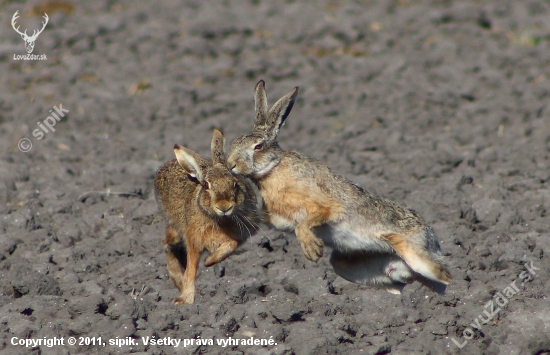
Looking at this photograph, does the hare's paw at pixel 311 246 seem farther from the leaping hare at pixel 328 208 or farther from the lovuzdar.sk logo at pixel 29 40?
the lovuzdar.sk logo at pixel 29 40

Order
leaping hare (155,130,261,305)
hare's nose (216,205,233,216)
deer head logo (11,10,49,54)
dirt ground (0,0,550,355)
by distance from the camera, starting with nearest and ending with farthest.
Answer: dirt ground (0,0,550,355), hare's nose (216,205,233,216), leaping hare (155,130,261,305), deer head logo (11,10,49,54)

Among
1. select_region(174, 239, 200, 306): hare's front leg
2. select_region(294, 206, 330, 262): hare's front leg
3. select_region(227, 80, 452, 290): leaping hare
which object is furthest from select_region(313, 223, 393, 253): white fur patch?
select_region(174, 239, 200, 306): hare's front leg

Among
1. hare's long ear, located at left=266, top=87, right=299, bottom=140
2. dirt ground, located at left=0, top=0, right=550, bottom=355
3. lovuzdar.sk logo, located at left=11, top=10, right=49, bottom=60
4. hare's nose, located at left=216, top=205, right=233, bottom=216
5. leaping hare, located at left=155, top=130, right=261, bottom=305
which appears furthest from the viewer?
lovuzdar.sk logo, located at left=11, top=10, right=49, bottom=60

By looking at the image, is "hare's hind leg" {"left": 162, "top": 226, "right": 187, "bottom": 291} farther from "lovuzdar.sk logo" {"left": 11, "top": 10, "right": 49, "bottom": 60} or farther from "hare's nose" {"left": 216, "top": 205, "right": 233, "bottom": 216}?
"lovuzdar.sk logo" {"left": 11, "top": 10, "right": 49, "bottom": 60}

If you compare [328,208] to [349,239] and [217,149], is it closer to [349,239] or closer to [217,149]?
[349,239]

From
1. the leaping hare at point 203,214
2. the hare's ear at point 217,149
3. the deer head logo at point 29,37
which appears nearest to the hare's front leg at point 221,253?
the leaping hare at point 203,214

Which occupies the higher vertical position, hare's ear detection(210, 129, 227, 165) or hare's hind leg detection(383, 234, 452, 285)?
hare's ear detection(210, 129, 227, 165)
